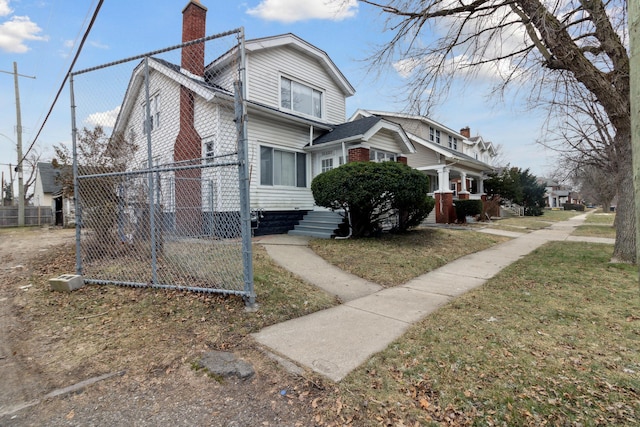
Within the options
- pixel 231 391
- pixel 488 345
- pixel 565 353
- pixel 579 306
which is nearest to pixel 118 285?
pixel 231 391

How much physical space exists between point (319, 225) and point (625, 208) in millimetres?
7807

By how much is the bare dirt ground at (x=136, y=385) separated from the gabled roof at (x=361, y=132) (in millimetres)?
8670

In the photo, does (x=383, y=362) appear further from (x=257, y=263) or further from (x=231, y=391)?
(x=257, y=263)

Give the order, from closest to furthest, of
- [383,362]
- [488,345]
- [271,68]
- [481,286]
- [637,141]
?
[637,141] → [383,362] → [488,345] → [481,286] → [271,68]

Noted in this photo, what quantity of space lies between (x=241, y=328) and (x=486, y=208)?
905 inches

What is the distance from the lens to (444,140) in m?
25.2

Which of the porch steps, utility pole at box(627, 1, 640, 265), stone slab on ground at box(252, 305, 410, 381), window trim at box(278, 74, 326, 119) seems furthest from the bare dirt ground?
window trim at box(278, 74, 326, 119)

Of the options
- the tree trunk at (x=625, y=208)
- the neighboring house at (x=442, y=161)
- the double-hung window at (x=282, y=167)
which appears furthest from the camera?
the neighboring house at (x=442, y=161)

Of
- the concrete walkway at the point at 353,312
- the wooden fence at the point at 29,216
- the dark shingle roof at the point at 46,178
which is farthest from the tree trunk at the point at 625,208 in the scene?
the dark shingle roof at the point at 46,178

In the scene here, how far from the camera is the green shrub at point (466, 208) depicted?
58.0ft

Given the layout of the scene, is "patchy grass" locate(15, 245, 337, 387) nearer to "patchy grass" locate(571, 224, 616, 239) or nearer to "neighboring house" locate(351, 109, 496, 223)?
"neighboring house" locate(351, 109, 496, 223)

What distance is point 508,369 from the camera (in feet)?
9.07

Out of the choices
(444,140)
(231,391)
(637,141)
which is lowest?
(231,391)

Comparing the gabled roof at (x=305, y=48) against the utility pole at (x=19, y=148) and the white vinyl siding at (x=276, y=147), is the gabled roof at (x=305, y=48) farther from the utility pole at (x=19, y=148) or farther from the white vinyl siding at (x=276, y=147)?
the utility pole at (x=19, y=148)
